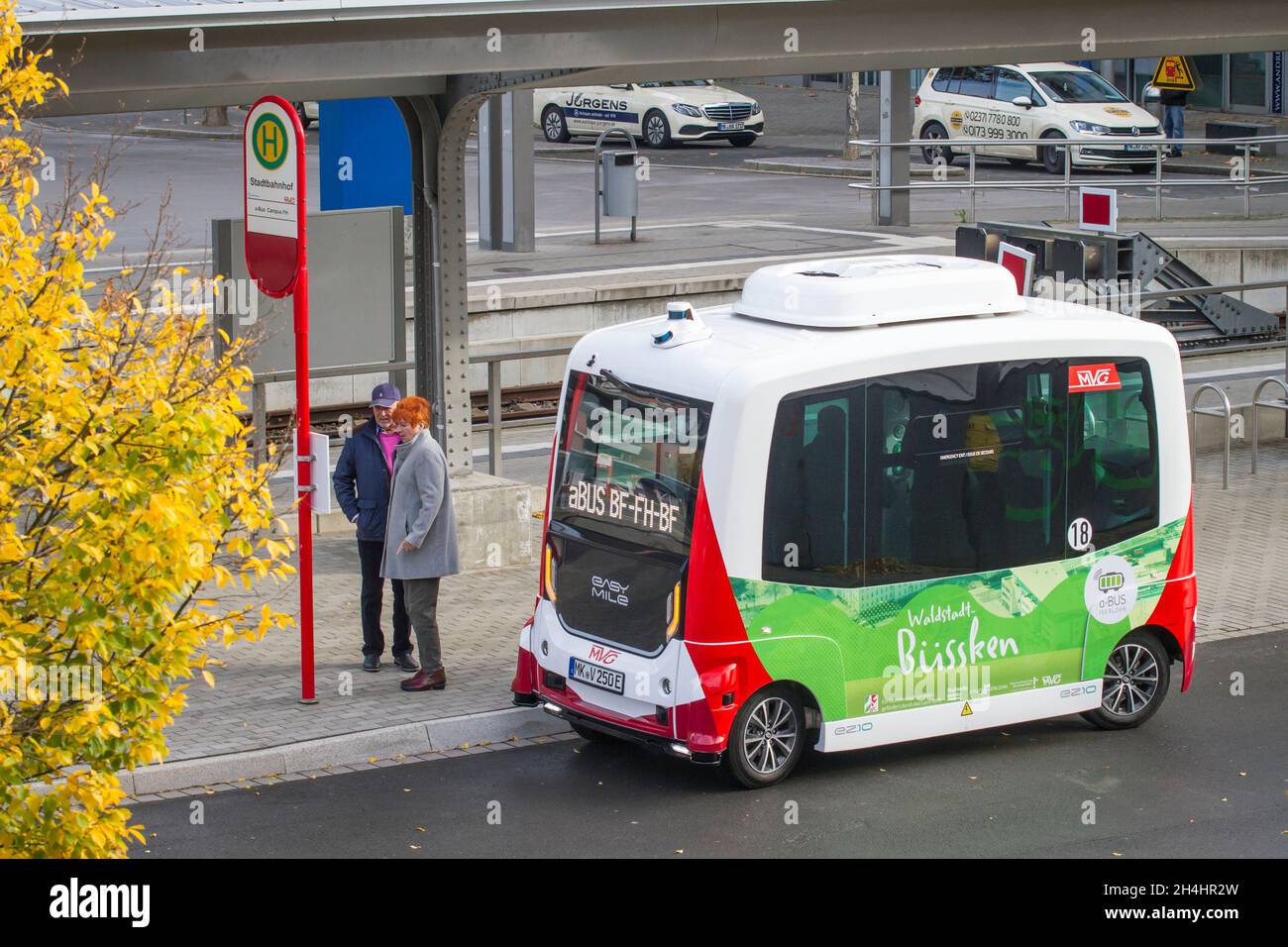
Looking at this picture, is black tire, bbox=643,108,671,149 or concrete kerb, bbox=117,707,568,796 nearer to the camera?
concrete kerb, bbox=117,707,568,796

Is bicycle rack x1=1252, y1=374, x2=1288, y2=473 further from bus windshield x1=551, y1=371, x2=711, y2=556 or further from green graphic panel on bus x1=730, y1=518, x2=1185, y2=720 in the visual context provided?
bus windshield x1=551, y1=371, x2=711, y2=556

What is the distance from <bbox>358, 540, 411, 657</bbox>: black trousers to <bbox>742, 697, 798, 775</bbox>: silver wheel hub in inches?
97.9

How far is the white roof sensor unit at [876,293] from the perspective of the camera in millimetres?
9367

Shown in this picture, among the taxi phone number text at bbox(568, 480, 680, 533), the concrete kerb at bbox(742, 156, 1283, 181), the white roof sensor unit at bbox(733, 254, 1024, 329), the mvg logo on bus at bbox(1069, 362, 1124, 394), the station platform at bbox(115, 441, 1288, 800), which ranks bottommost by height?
the station platform at bbox(115, 441, 1288, 800)

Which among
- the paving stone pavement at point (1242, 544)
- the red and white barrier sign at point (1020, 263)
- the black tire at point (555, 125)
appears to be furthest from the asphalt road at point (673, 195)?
the red and white barrier sign at point (1020, 263)

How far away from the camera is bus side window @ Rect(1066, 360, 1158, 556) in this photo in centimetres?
983

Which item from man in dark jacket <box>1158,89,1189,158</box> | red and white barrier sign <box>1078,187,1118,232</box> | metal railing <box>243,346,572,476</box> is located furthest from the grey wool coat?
man in dark jacket <box>1158,89,1189,158</box>

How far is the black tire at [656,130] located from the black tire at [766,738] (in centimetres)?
3258

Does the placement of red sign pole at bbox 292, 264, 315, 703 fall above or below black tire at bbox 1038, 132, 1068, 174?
below

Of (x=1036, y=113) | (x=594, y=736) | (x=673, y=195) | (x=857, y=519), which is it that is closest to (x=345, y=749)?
(x=594, y=736)

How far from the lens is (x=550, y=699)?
977cm

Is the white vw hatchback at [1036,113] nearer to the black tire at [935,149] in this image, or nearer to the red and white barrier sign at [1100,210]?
the black tire at [935,149]
